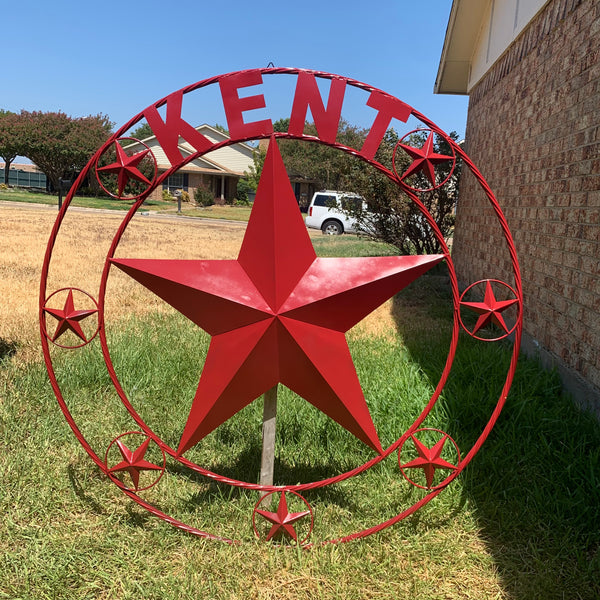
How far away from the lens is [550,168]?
4684 millimetres

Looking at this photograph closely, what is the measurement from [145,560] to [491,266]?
18.7 ft

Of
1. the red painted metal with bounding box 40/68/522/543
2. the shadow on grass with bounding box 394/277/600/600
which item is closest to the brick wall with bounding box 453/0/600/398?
the shadow on grass with bounding box 394/277/600/600

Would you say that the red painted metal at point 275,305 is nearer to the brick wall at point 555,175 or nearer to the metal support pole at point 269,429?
the metal support pole at point 269,429

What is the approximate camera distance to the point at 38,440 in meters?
3.18

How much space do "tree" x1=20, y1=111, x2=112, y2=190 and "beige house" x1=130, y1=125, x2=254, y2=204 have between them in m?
4.28

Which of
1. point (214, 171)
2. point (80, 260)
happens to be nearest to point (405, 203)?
point (80, 260)

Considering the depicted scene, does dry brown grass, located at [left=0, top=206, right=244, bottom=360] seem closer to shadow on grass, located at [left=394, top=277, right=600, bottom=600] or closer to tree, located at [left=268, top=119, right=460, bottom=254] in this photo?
tree, located at [left=268, top=119, right=460, bottom=254]

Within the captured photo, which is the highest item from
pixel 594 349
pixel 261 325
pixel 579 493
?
pixel 261 325

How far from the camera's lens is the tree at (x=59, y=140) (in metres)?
30.8

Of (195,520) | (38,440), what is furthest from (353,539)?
(38,440)

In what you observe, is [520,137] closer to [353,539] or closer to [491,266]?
[491,266]

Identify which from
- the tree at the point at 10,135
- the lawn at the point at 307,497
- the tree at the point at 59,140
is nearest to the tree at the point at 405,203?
the lawn at the point at 307,497

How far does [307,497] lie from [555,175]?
3422 mm

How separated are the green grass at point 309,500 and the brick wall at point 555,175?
0.54 meters
